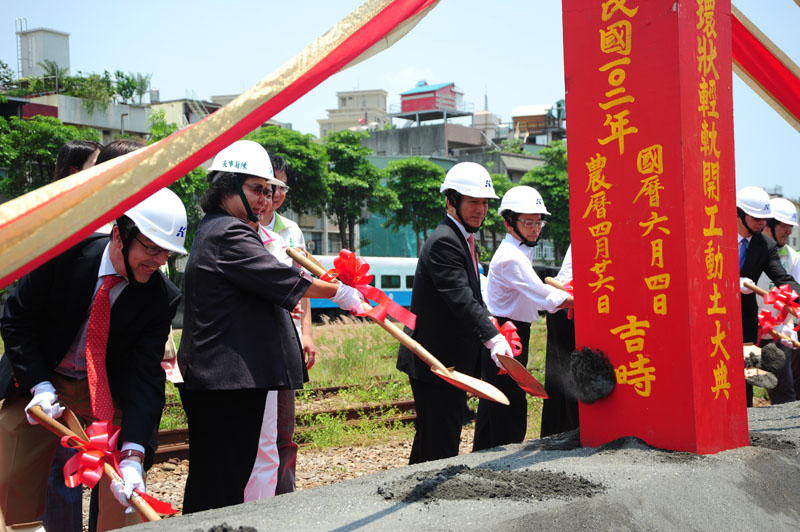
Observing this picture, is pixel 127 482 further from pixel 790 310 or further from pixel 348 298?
pixel 790 310

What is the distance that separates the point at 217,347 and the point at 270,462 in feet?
2.17

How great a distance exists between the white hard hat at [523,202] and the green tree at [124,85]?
39.1 metres

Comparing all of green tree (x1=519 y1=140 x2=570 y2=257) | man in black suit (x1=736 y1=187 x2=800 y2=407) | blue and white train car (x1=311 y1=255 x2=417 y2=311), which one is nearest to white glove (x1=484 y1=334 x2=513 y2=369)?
Result: man in black suit (x1=736 y1=187 x2=800 y2=407)

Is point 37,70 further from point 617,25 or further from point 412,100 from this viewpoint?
point 617,25

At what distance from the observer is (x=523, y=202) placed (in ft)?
17.8

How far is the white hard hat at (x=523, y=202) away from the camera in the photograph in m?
5.39

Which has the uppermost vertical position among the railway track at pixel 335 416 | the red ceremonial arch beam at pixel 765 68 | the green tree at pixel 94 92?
the green tree at pixel 94 92

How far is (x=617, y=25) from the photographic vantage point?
12.2ft

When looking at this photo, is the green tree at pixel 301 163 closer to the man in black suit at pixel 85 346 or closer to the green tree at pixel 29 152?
the green tree at pixel 29 152

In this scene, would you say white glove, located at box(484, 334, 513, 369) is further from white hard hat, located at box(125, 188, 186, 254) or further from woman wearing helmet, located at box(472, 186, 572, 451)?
white hard hat, located at box(125, 188, 186, 254)

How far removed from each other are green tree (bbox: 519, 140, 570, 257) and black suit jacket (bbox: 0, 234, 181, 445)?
128 ft

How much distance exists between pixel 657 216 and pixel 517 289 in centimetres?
173

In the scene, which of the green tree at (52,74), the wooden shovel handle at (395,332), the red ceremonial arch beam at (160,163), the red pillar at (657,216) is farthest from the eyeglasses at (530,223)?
the green tree at (52,74)

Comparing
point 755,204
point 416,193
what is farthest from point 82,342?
point 416,193
